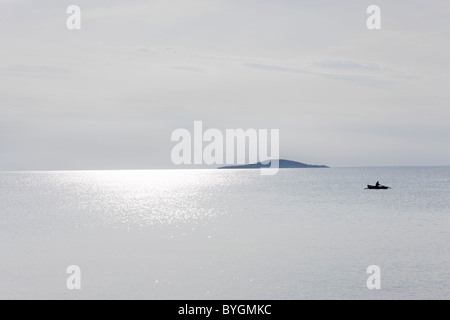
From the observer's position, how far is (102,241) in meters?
63.1

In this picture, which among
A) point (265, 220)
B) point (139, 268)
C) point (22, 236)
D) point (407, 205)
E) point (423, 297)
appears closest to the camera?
point (423, 297)

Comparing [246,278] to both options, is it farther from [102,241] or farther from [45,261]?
[102,241]

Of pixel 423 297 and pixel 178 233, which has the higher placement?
pixel 178 233

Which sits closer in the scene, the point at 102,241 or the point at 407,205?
the point at 102,241

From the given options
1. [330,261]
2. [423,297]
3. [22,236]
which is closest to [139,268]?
[330,261]

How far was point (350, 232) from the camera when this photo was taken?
6806 centimetres

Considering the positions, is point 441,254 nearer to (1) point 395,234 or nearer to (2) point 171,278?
(1) point 395,234

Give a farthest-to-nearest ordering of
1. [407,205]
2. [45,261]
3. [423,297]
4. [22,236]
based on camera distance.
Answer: [407,205] < [22,236] < [45,261] < [423,297]

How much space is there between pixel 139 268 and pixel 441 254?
98.4ft

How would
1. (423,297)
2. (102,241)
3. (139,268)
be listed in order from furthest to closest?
(102,241) < (139,268) < (423,297)

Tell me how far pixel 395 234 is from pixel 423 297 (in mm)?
32469

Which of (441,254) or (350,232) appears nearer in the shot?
(441,254)

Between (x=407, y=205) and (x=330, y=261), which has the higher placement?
(x=407, y=205)

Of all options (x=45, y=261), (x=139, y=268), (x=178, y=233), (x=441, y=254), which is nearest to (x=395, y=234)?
(x=441, y=254)
